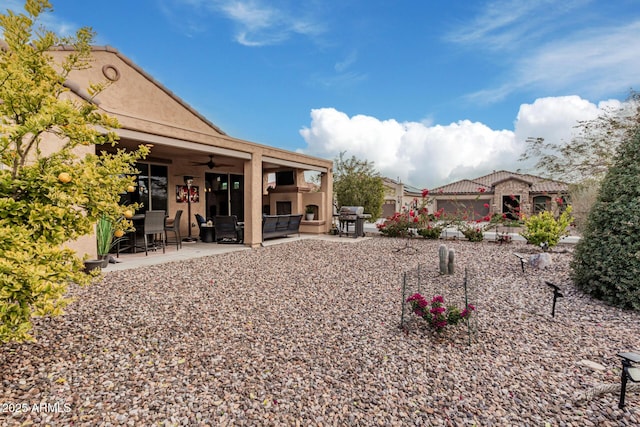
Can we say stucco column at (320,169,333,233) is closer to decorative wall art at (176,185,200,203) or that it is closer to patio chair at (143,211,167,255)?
decorative wall art at (176,185,200,203)

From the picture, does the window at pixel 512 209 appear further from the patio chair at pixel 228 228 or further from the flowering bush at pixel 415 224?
the patio chair at pixel 228 228

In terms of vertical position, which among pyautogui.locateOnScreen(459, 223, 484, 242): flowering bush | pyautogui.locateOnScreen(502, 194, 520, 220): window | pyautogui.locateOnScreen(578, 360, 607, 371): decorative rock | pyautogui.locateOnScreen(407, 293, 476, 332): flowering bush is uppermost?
pyautogui.locateOnScreen(502, 194, 520, 220): window

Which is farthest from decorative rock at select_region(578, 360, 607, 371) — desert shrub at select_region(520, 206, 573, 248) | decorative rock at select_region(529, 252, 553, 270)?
desert shrub at select_region(520, 206, 573, 248)

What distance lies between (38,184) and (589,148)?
17.1 m

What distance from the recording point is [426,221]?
38.1 ft

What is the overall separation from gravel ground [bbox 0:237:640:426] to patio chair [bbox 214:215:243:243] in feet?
15.1

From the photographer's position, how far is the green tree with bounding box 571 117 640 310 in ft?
14.2

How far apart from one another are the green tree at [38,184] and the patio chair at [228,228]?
733 cm

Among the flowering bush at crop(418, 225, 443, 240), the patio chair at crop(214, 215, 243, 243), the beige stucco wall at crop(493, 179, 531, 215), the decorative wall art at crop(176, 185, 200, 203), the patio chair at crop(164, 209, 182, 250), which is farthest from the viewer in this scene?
the beige stucco wall at crop(493, 179, 531, 215)

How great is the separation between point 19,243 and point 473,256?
9.02 m

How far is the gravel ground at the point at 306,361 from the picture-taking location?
2230 millimetres

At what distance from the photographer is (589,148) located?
13148 mm

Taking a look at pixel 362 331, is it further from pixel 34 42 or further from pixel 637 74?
pixel 637 74

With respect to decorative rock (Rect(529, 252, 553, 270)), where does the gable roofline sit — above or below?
above
